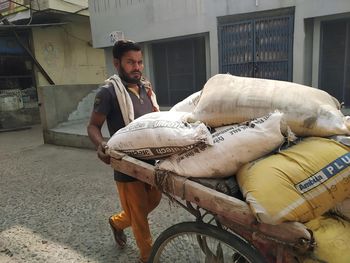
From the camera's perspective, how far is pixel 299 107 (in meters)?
1.40

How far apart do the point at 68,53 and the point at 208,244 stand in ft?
33.6

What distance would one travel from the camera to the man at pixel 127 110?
1.96 metres

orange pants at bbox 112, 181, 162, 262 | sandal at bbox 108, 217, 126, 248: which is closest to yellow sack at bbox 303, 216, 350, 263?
orange pants at bbox 112, 181, 162, 262

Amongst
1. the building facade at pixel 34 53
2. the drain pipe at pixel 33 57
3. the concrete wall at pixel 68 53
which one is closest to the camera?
the building facade at pixel 34 53

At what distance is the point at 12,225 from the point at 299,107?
2.77 m

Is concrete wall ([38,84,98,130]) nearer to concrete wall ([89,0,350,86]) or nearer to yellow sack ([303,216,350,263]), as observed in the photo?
concrete wall ([89,0,350,86])

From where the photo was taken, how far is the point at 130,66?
2.01m

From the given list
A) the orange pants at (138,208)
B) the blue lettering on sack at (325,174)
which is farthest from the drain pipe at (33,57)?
the blue lettering on sack at (325,174)

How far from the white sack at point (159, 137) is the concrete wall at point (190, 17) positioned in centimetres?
402

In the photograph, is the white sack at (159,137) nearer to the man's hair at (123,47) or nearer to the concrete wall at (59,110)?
the man's hair at (123,47)

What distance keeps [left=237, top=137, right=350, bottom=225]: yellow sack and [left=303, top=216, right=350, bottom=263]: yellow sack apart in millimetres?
122

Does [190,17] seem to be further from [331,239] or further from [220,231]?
[331,239]

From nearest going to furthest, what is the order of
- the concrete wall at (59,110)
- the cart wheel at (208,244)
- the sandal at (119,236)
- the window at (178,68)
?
the cart wheel at (208,244), the sandal at (119,236), the concrete wall at (59,110), the window at (178,68)

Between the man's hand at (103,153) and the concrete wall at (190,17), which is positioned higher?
the concrete wall at (190,17)
